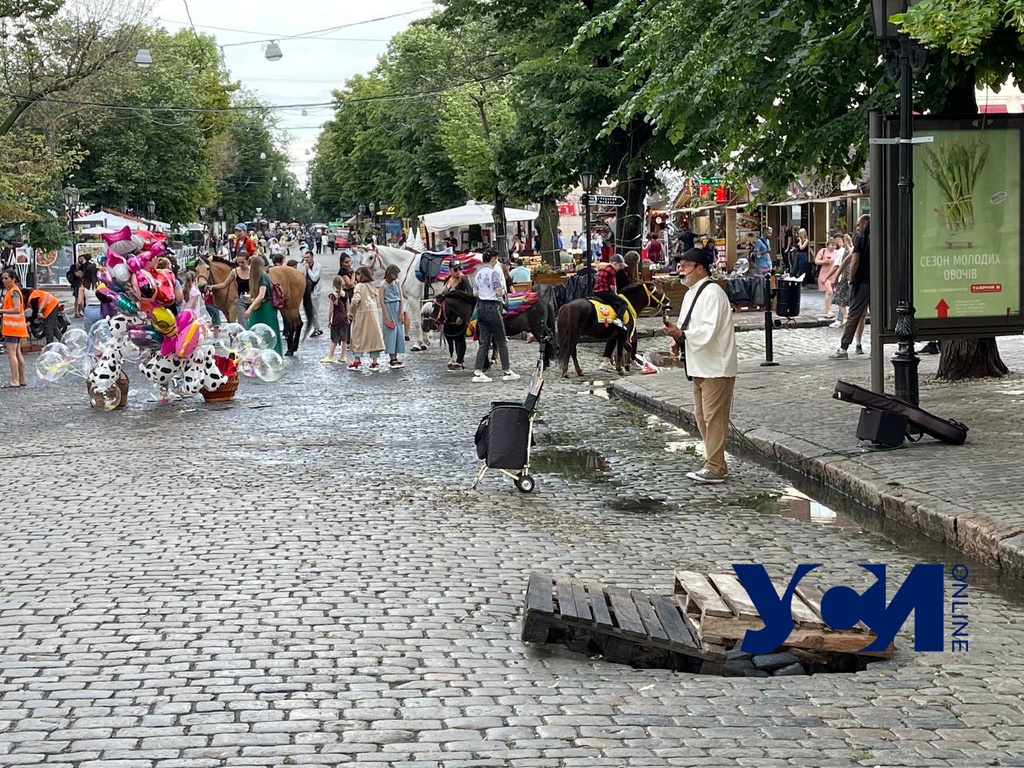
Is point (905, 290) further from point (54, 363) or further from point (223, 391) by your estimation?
point (54, 363)

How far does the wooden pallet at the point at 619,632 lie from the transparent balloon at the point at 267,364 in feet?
41.6

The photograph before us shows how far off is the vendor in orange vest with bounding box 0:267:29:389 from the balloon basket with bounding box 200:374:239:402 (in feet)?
14.5

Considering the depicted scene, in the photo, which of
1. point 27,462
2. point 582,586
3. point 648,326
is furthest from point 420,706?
point 648,326

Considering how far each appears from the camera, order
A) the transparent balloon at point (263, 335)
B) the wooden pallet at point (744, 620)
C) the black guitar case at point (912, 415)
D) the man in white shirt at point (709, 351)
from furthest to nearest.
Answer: the transparent balloon at point (263, 335), the black guitar case at point (912, 415), the man in white shirt at point (709, 351), the wooden pallet at point (744, 620)

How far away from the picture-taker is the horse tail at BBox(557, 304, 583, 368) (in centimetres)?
1916

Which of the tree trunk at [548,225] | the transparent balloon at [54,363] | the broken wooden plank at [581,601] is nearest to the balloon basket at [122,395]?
the transparent balloon at [54,363]

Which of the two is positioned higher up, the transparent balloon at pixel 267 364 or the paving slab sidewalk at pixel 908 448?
the transparent balloon at pixel 267 364

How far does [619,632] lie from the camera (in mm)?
5953

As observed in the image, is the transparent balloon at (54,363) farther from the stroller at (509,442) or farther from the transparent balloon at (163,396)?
the stroller at (509,442)

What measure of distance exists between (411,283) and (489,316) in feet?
20.9

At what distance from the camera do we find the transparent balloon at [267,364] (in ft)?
60.8

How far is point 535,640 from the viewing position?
611cm

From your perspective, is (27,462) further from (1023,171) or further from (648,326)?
(648,326)

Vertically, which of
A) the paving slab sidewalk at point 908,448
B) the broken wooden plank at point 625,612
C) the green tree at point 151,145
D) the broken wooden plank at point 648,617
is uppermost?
the green tree at point 151,145
